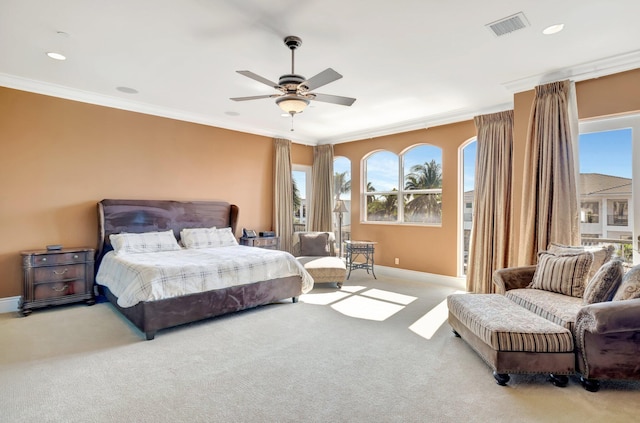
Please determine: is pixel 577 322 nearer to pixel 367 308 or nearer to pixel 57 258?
pixel 367 308

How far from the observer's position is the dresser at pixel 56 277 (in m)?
4.04

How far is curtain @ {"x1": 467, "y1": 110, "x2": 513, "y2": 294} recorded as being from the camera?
4.91 meters

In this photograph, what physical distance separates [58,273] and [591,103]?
22.4 ft

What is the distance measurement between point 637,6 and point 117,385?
502 cm

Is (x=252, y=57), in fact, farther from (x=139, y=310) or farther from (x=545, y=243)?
(x=545, y=243)

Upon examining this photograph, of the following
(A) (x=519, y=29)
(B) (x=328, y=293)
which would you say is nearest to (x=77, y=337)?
(B) (x=328, y=293)

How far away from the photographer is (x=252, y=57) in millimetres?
3568

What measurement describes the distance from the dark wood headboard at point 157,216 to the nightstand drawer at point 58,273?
35 centimetres

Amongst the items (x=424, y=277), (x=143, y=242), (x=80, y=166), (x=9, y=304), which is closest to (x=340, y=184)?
(x=424, y=277)

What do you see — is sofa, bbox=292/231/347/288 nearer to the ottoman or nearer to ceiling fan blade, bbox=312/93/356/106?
ceiling fan blade, bbox=312/93/356/106

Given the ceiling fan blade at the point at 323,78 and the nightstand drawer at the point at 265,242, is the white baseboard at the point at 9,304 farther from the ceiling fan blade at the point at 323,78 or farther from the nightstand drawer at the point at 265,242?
the ceiling fan blade at the point at 323,78

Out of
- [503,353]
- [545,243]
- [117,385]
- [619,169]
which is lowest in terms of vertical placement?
[117,385]

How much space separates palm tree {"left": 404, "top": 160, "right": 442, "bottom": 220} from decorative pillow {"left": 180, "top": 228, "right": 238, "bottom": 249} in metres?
3.50

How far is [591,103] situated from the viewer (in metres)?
3.89
